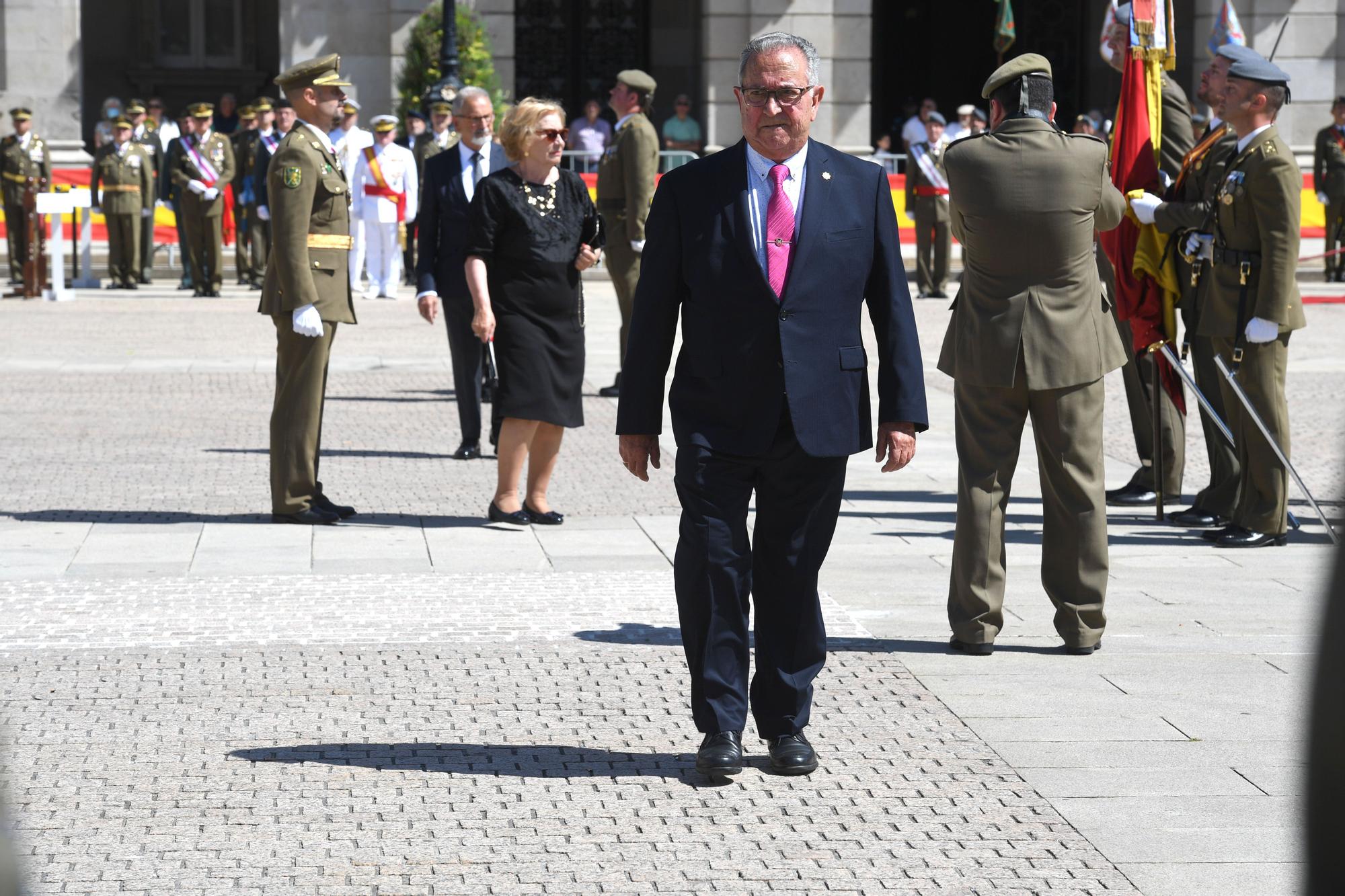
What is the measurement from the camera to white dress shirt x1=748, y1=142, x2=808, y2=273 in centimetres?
473

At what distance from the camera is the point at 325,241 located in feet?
27.5

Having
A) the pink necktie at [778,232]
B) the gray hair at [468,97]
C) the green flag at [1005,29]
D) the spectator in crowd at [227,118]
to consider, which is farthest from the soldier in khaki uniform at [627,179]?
the spectator in crowd at [227,118]

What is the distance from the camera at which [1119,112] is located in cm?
844

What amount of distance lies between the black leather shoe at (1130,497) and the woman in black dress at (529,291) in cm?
267

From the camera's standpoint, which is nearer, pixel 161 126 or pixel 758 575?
pixel 758 575

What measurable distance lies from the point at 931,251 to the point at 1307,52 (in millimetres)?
9988

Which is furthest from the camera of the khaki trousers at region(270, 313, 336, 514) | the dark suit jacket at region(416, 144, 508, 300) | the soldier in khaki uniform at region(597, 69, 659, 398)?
the soldier in khaki uniform at region(597, 69, 659, 398)

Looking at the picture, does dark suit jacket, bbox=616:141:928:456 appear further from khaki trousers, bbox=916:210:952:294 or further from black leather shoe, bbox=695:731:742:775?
khaki trousers, bbox=916:210:952:294

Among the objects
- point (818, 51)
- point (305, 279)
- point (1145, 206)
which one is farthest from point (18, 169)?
point (1145, 206)

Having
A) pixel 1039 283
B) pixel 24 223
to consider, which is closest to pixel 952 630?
pixel 1039 283

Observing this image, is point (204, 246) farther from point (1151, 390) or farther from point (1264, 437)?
point (1264, 437)

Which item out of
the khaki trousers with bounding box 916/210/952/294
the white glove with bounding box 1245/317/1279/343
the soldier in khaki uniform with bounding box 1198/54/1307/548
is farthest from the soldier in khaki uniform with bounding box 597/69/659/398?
the khaki trousers with bounding box 916/210/952/294

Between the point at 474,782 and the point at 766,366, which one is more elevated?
the point at 766,366

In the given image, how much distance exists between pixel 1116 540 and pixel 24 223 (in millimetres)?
16052
